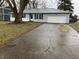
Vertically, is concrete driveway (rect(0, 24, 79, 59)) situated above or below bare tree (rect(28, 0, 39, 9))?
above

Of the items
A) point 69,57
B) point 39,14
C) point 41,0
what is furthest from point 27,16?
point 69,57

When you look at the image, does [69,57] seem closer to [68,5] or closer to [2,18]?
[2,18]

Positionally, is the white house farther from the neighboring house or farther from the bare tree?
the bare tree

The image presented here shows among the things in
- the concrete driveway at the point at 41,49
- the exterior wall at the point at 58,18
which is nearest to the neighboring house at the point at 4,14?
the exterior wall at the point at 58,18

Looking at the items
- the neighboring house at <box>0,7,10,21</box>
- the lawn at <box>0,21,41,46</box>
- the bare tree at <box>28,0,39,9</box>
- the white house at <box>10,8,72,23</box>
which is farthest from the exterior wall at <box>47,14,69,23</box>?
the lawn at <box>0,21,41,46</box>

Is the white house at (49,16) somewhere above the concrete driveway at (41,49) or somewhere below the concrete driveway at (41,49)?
below

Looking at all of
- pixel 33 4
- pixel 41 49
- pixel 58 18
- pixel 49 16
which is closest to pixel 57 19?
pixel 58 18

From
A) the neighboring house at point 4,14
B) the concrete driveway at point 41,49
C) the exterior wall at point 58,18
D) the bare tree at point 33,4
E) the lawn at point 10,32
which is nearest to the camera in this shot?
the concrete driveway at point 41,49

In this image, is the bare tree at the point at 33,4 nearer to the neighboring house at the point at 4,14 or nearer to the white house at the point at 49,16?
the neighboring house at the point at 4,14

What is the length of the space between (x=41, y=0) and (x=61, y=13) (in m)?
30.2

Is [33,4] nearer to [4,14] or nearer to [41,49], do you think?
[4,14]

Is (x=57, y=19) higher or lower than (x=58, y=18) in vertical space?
lower

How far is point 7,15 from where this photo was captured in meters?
62.0

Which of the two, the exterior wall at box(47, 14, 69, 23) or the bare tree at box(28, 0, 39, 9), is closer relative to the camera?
the exterior wall at box(47, 14, 69, 23)
